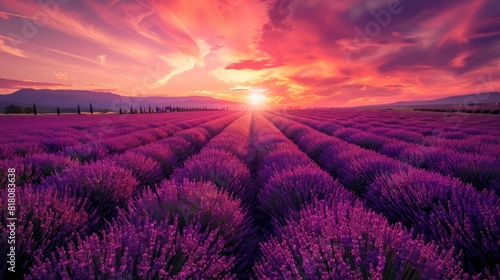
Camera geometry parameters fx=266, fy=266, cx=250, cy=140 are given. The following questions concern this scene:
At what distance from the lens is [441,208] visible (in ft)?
8.08

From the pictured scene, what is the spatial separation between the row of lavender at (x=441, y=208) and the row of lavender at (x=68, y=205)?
8.66ft

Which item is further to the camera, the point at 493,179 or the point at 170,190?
the point at 493,179

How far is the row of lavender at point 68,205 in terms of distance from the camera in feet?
6.43

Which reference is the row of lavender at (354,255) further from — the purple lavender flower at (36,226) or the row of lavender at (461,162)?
the row of lavender at (461,162)

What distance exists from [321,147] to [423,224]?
15.3 feet

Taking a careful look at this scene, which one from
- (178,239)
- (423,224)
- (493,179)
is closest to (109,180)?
(178,239)

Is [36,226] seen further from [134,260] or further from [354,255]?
[354,255]

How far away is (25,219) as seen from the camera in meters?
2.07

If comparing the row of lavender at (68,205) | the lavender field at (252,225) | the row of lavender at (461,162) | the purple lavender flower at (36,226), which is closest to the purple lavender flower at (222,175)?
the lavender field at (252,225)

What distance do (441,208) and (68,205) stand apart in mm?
3391

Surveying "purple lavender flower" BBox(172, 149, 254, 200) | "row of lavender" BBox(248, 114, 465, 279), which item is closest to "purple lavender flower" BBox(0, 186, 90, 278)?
"purple lavender flower" BBox(172, 149, 254, 200)

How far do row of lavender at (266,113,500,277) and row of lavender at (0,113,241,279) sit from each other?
104 inches

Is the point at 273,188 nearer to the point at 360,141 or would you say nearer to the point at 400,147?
the point at 400,147

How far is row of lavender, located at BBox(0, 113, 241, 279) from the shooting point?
6.43 feet
